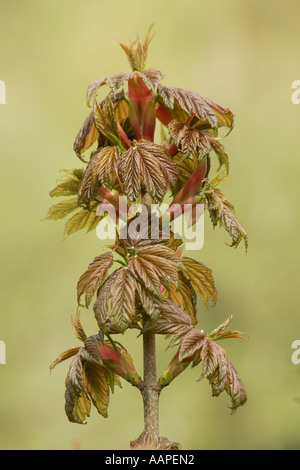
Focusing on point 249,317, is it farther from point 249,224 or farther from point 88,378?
point 88,378

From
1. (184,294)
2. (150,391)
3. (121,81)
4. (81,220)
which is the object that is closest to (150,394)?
(150,391)

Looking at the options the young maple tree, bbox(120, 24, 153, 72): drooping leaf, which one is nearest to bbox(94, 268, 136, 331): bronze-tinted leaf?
the young maple tree

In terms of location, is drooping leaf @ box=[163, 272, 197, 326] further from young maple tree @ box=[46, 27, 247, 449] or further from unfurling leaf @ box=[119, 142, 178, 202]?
unfurling leaf @ box=[119, 142, 178, 202]

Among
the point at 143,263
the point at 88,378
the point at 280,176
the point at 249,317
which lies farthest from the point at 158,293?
the point at 280,176

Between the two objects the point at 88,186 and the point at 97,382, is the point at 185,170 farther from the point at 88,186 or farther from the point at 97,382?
the point at 97,382

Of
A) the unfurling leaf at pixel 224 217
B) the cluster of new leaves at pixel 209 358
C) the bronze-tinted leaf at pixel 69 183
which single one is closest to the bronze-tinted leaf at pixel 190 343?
the cluster of new leaves at pixel 209 358

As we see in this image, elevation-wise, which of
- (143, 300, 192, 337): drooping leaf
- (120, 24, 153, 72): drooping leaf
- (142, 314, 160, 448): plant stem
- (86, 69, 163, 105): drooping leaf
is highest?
(120, 24, 153, 72): drooping leaf

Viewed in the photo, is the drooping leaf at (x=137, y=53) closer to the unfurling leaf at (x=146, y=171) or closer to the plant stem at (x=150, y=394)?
the unfurling leaf at (x=146, y=171)
